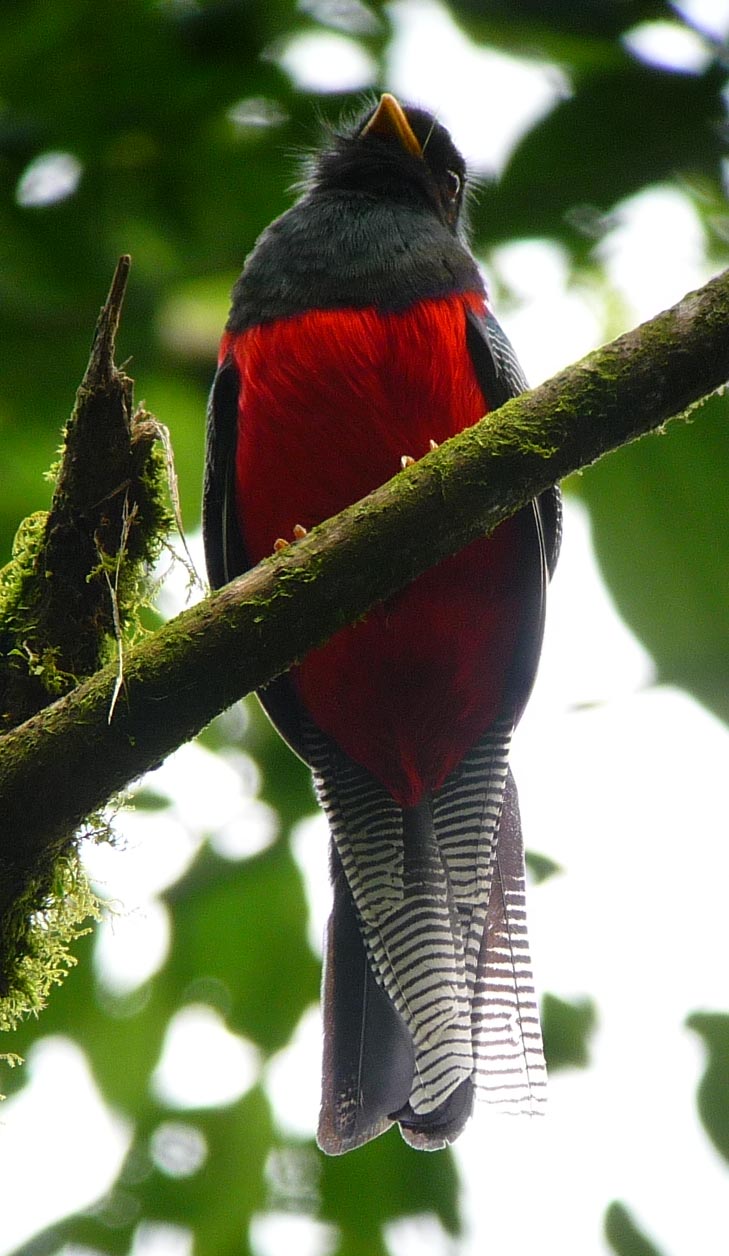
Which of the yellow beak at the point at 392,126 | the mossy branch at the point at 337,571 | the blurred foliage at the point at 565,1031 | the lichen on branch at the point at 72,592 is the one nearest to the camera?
the mossy branch at the point at 337,571

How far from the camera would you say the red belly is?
3287 mm

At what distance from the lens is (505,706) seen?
146 inches

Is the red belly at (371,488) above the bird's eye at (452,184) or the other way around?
the other way around

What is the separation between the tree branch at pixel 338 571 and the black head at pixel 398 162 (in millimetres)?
1860

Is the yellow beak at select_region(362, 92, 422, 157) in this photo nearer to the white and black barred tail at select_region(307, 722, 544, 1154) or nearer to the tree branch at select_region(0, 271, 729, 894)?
the white and black barred tail at select_region(307, 722, 544, 1154)

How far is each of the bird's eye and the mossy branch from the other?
2.04m

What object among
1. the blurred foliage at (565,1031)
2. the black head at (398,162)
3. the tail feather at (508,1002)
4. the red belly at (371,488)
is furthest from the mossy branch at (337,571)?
the blurred foliage at (565,1031)

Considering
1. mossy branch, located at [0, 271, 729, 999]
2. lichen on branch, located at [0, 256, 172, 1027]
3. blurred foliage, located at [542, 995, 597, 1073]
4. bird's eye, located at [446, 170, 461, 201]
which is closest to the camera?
mossy branch, located at [0, 271, 729, 999]

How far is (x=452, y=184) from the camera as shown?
167 inches

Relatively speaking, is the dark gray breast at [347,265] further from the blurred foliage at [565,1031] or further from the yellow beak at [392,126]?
the blurred foliage at [565,1031]

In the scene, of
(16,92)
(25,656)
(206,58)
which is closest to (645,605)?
(25,656)

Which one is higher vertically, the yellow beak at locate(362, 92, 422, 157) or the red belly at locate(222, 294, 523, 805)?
the yellow beak at locate(362, 92, 422, 157)

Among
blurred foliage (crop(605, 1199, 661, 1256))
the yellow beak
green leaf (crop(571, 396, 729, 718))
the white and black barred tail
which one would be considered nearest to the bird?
the white and black barred tail

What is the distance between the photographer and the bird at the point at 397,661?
3279mm
